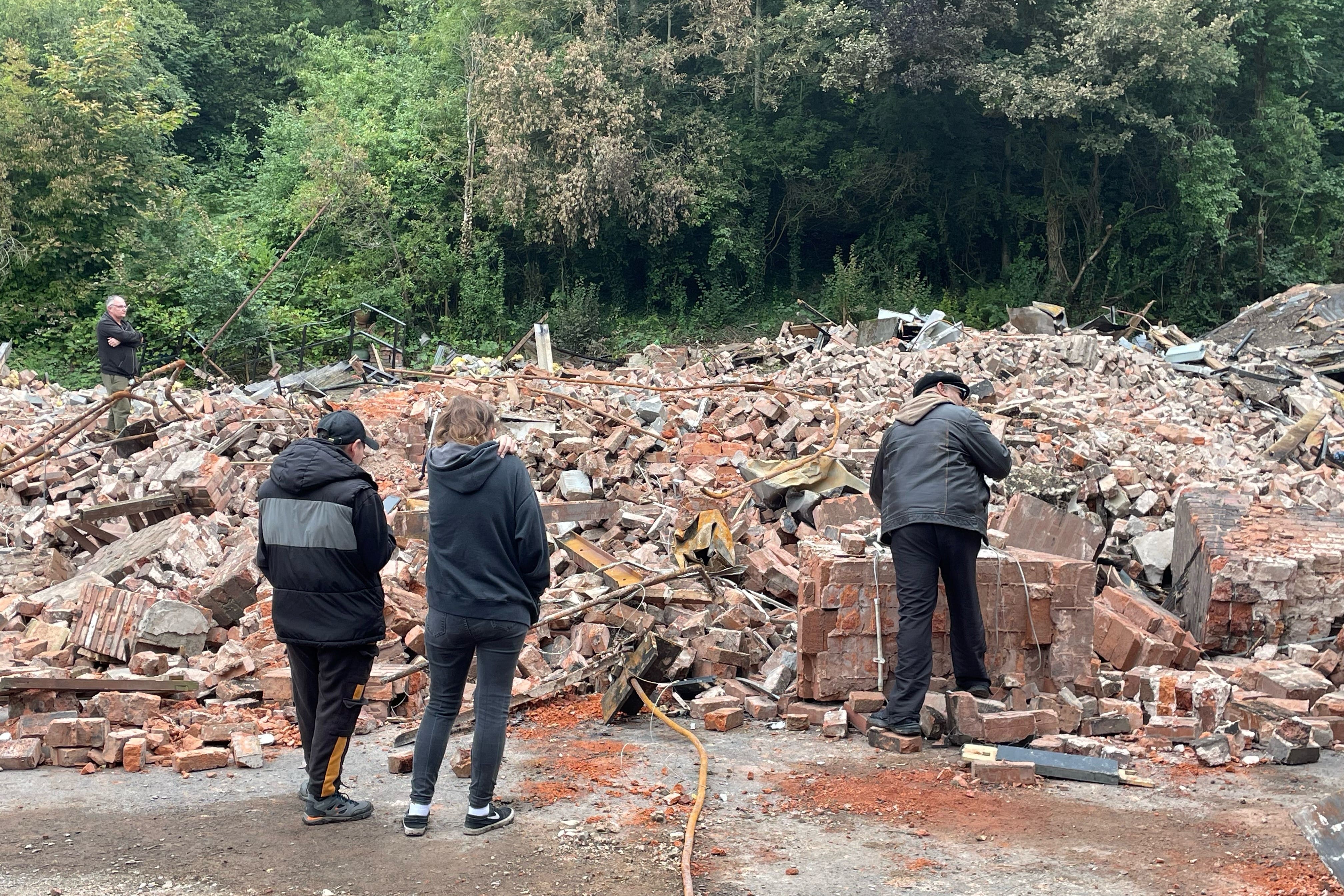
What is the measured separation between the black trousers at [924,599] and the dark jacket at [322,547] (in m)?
2.47

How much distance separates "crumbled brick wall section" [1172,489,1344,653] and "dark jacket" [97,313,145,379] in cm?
1094

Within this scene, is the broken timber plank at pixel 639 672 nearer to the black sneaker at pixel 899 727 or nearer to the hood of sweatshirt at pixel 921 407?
the black sneaker at pixel 899 727

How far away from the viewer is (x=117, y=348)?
12359 millimetres

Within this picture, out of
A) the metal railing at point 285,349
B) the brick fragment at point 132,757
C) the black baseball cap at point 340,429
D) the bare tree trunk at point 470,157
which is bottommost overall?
the metal railing at point 285,349

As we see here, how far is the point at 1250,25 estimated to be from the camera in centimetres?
2417

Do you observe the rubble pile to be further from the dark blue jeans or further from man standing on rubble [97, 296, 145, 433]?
the dark blue jeans

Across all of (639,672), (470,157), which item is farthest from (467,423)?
(470,157)

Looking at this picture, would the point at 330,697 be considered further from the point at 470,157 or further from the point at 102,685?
the point at 470,157

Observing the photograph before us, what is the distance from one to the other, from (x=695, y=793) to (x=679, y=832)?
1.44ft

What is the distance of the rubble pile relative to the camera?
5570 mm

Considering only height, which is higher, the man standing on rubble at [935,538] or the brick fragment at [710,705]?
the man standing on rubble at [935,538]

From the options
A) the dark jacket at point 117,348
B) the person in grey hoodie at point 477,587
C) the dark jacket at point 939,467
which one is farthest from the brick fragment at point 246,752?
the dark jacket at point 117,348

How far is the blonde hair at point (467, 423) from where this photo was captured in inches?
165

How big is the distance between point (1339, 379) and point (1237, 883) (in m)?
16.0
